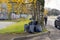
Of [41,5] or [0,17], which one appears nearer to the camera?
[41,5]

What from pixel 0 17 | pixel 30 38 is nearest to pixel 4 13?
pixel 0 17

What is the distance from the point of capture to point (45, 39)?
12.6 m

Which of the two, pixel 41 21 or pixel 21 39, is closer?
pixel 21 39

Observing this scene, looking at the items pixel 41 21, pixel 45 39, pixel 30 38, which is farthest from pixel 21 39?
pixel 41 21

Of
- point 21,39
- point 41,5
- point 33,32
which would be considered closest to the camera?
point 21,39

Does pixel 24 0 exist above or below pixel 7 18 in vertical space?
above

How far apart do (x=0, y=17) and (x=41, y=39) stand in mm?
43862

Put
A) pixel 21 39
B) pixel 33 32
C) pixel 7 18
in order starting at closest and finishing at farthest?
pixel 21 39 < pixel 33 32 < pixel 7 18

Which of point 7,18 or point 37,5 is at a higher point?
point 37,5

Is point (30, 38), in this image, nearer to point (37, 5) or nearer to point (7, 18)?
point (37, 5)

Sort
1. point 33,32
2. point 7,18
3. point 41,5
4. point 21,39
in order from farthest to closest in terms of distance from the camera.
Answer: point 7,18 → point 41,5 → point 33,32 → point 21,39

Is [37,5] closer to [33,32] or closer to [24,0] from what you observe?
[24,0]

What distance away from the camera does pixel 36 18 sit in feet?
59.8

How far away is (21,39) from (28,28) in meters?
3.25
